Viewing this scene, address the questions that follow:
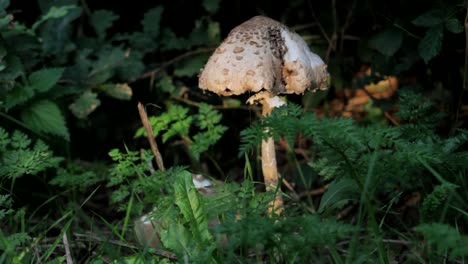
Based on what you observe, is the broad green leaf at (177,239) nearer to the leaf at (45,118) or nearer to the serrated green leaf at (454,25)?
the leaf at (45,118)

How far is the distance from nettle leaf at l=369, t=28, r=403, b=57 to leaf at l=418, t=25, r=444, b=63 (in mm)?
264

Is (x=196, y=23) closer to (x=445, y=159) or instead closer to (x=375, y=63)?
(x=375, y=63)

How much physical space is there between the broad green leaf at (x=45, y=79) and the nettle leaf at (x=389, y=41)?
170 centimetres

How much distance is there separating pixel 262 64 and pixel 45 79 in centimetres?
129

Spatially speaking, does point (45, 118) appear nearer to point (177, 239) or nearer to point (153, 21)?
point (153, 21)

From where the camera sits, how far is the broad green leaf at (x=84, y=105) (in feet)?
9.89

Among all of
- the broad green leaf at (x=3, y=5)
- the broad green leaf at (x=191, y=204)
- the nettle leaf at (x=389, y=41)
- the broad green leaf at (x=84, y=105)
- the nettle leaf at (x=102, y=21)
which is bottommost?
the broad green leaf at (x=84, y=105)

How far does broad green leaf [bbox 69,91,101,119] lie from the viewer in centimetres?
301

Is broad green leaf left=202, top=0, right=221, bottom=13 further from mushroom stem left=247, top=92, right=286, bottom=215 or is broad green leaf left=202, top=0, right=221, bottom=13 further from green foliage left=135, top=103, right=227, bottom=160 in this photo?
mushroom stem left=247, top=92, right=286, bottom=215

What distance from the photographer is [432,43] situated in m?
2.48

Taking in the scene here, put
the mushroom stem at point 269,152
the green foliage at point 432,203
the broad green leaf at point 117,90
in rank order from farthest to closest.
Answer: the broad green leaf at point 117,90
the mushroom stem at point 269,152
the green foliage at point 432,203

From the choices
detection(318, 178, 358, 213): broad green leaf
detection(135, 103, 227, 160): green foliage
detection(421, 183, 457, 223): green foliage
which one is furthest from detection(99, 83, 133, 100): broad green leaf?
detection(421, 183, 457, 223): green foliage

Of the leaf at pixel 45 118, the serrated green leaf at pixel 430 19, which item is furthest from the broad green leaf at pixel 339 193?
the leaf at pixel 45 118

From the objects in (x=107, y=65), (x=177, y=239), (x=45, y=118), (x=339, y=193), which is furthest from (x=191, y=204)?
(x=107, y=65)
